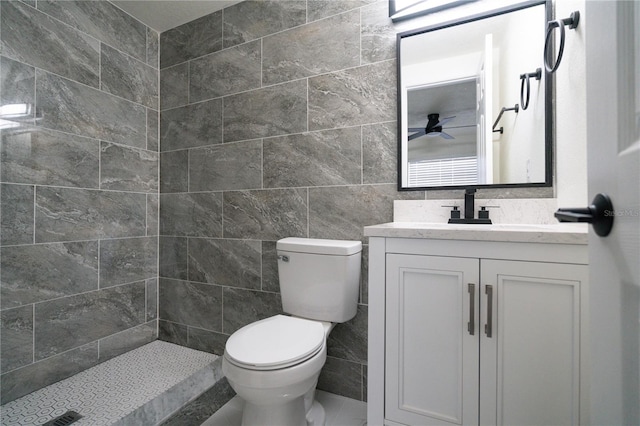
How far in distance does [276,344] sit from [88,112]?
6.00 feet

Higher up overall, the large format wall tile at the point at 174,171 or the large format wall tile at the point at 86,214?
the large format wall tile at the point at 174,171

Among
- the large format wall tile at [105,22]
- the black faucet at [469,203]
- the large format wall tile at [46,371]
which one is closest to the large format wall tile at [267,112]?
the large format wall tile at [105,22]

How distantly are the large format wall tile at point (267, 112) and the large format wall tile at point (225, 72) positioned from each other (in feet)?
0.28

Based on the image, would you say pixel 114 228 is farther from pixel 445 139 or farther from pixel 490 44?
pixel 490 44

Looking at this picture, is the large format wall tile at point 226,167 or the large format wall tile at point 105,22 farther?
the large format wall tile at point 226,167

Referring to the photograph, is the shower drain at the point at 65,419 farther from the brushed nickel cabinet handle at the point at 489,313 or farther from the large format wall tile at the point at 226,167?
the brushed nickel cabinet handle at the point at 489,313

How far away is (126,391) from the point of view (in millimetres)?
1540

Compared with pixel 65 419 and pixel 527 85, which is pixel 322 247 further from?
pixel 65 419

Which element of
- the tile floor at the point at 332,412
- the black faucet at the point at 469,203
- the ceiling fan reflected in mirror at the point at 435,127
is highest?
the ceiling fan reflected in mirror at the point at 435,127

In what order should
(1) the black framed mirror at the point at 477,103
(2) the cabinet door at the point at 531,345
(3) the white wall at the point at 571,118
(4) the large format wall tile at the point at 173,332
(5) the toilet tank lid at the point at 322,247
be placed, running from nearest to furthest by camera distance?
(2) the cabinet door at the point at 531,345 → (3) the white wall at the point at 571,118 → (1) the black framed mirror at the point at 477,103 → (5) the toilet tank lid at the point at 322,247 → (4) the large format wall tile at the point at 173,332

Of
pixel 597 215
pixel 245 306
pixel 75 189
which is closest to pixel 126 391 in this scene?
pixel 245 306

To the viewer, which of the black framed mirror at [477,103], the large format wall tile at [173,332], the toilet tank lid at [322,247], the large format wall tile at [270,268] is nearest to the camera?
the black framed mirror at [477,103]

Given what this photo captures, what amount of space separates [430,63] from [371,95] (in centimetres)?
32

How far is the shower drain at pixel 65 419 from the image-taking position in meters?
1.30
